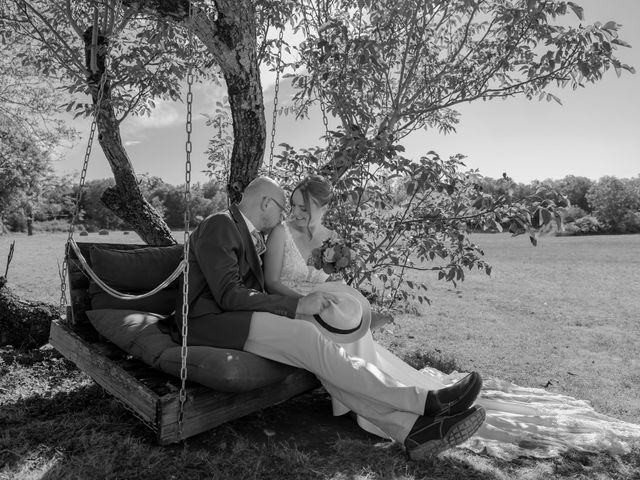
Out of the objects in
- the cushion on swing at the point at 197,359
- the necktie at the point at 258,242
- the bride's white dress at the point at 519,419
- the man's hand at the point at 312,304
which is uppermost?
the necktie at the point at 258,242

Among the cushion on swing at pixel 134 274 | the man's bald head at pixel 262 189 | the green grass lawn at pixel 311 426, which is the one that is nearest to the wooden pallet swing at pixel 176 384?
the cushion on swing at pixel 134 274

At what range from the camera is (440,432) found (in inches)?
118

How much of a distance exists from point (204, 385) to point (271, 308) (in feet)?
2.11

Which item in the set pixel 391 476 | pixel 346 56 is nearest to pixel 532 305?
pixel 346 56

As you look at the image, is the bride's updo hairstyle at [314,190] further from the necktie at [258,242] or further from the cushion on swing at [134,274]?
the cushion on swing at [134,274]

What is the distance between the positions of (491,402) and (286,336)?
2125 millimetres

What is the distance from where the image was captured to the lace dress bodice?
13.4 ft

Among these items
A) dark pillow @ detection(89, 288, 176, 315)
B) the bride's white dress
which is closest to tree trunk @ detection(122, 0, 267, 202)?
dark pillow @ detection(89, 288, 176, 315)

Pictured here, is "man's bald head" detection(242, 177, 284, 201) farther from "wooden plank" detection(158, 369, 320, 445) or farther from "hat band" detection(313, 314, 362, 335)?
"wooden plank" detection(158, 369, 320, 445)

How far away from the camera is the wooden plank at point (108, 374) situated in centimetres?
297

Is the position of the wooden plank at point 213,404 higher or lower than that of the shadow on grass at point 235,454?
higher

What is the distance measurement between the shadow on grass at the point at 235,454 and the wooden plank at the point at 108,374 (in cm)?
28

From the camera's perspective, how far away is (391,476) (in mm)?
2938

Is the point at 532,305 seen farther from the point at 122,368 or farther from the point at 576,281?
the point at 122,368
